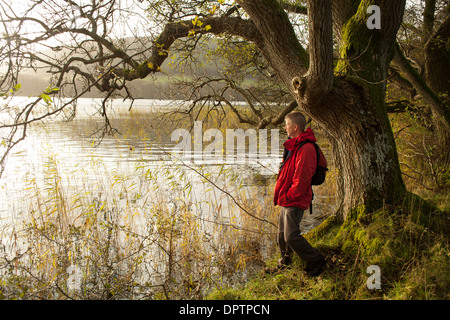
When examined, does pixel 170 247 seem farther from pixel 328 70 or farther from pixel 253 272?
pixel 328 70

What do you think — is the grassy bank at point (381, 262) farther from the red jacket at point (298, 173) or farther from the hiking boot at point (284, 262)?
the red jacket at point (298, 173)

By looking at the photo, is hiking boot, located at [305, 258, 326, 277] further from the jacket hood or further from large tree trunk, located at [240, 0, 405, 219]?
the jacket hood

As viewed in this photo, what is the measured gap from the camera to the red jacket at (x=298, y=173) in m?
3.28

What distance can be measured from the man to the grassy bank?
9.3 inches

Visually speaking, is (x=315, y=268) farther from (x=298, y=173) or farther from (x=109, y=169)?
(x=109, y=169)

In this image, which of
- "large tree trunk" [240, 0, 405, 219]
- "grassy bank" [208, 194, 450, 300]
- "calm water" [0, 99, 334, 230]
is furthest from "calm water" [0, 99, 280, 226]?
"grassy bank" [208, 194, 450, 300]

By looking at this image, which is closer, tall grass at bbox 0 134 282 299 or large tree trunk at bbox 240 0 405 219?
large tree trunk at bbox 240 0 405 219

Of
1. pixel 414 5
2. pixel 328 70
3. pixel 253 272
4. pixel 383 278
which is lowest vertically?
pixel 253 272

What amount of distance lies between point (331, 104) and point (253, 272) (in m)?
2.60

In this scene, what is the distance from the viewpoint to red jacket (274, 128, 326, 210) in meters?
3.28

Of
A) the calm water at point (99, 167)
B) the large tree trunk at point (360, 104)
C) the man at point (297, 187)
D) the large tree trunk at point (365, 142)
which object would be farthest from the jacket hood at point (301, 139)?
the calm water at point (99, 167)

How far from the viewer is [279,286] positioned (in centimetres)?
349
